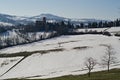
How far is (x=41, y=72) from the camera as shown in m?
99.5

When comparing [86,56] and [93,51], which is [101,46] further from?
[86,56]

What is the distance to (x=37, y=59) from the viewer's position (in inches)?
4611

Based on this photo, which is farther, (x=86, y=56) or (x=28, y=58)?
(x=28, y=58)

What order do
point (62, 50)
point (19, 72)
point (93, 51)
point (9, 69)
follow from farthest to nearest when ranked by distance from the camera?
point (62, 50) < point (93, 51) < point (9, 69) < point (19, 72)

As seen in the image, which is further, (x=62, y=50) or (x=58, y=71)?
(x=62, y=50)

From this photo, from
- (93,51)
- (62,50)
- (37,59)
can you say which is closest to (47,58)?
(37,59)

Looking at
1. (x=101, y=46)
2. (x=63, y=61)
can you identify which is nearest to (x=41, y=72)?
(x=63, y=61)

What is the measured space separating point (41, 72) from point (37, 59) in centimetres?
1824

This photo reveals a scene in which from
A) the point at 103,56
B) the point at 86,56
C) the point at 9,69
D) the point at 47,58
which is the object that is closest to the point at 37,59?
the point at 47,58

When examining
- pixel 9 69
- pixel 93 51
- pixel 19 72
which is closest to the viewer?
pixel 19 72

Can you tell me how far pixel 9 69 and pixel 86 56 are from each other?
108 feet

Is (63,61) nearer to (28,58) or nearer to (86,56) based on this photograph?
(86,56)

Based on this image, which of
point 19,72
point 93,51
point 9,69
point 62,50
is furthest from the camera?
point 62,50

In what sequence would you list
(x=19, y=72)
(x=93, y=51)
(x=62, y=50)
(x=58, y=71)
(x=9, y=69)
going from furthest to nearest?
1. (x=62, y=50)
2. (x=93, y=51)
3. (x=9, y=69)
4. (x=19, y=72)
5. (x=58, y=71)
